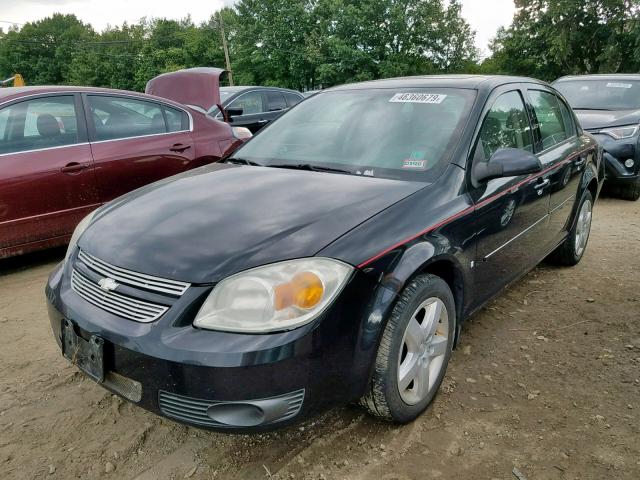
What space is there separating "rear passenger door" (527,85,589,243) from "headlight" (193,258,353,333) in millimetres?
2170

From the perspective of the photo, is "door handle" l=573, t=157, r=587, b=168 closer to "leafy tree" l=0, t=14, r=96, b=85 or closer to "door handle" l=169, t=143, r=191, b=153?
"door handle" l=169, t=143, r=191, b=153

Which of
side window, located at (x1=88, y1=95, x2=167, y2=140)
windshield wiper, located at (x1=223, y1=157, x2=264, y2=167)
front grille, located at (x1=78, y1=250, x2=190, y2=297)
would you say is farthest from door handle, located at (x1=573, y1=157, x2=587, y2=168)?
side window, located at (x1=88, y1=95, x2=167, y2=140)

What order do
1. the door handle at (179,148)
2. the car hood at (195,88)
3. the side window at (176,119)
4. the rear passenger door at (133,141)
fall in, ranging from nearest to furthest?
the rear passenger door at (133,141) → the door handle at (179,148) → the side window at (176,119) → the car hood at (195,88)

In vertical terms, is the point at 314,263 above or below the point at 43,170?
below

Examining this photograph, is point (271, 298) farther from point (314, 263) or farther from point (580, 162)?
point (580, 162)

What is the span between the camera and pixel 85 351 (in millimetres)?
1958

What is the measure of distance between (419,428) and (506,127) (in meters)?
1.78

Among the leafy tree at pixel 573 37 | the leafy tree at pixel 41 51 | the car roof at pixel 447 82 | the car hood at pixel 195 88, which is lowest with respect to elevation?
the car roof at pixel 447 82

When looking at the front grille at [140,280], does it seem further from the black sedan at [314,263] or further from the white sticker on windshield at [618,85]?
the white sticker on windshield at [618,85]

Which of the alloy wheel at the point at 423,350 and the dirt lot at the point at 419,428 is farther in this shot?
the alloy wheel at the point at 423,350

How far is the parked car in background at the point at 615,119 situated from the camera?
670 cm

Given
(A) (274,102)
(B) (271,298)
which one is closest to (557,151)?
(B) (271,298)

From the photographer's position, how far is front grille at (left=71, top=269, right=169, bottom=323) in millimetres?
1819

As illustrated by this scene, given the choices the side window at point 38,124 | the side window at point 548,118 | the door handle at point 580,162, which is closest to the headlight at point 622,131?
the door handle at point 580,162
